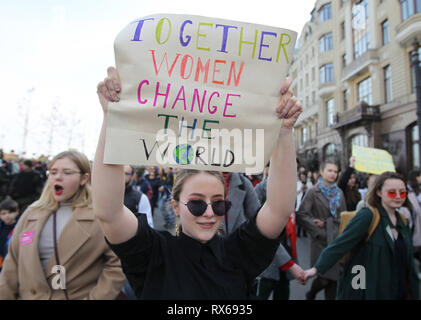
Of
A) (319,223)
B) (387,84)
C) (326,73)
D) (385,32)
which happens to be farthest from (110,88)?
(326,73)

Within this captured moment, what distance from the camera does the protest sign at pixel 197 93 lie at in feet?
3.82

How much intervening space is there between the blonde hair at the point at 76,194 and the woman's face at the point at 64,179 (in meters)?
0.04

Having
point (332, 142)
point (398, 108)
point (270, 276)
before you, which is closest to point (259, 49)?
point (270, 276)

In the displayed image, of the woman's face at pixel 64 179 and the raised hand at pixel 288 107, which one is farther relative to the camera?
the woman's face at pixel 64 179

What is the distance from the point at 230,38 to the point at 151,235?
100 cm

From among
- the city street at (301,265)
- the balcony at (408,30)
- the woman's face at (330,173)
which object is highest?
the balcony at (408,30)

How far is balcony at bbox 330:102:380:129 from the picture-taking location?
744 inches

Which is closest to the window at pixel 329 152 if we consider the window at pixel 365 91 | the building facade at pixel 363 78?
the building facade at pixel 363 78

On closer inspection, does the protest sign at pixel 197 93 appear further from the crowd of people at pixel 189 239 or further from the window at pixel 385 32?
the window at pixel 385 32

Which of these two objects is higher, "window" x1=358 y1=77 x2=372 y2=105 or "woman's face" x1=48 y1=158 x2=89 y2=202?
"window" x1=358 y1=77 x2=372 y2=105

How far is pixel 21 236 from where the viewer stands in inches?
78.7

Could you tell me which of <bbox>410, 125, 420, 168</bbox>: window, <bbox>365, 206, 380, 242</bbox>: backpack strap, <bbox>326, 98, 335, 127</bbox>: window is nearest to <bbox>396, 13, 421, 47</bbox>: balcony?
<bbox>410, 125, 420, 168</bbox>: window

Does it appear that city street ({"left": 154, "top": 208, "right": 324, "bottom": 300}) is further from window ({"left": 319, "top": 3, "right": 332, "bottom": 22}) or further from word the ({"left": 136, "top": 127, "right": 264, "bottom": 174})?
window ({"left": 319, "top": 3, "right": 332, "bottom": 22})

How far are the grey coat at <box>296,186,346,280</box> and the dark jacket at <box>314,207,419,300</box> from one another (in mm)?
899
